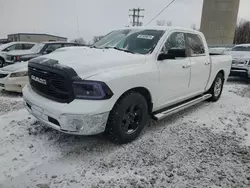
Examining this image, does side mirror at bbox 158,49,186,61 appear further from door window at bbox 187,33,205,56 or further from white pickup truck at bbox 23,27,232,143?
door window at bbox 187,33,205,56

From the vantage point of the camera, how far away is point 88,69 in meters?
2.76

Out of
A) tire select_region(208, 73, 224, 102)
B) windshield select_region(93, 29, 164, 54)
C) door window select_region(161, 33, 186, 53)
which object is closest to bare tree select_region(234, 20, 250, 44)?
tire select_region(208, 73, 224, 102)

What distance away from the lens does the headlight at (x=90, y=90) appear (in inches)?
105

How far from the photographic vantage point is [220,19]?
31.5m

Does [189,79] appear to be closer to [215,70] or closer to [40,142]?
[215,70]

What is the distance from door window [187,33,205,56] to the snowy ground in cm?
148

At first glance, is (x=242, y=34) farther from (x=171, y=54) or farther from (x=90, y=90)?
(x=90, y=90)

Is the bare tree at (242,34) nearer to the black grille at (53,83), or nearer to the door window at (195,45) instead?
the door window at (195,45)

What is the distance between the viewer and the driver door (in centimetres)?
Result: 357

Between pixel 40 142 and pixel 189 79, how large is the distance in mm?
3006

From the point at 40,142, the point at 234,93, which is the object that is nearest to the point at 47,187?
the point at 40,142

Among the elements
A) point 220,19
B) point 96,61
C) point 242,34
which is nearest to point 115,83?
point 96,61

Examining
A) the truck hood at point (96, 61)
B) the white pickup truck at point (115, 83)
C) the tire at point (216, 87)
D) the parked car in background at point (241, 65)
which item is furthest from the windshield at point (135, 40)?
the parked car in background at point (241, 65)

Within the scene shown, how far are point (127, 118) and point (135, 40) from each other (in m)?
1.53
